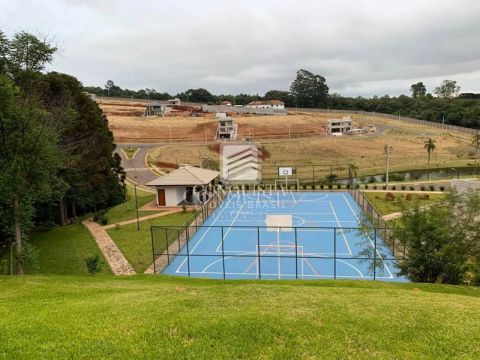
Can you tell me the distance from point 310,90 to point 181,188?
123440mm

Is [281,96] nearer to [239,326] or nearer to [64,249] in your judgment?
[64,249]

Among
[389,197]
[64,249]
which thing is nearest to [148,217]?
[64,249]

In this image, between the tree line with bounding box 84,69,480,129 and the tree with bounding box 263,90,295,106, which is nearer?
the tree line with bounding box 84,69,480,129

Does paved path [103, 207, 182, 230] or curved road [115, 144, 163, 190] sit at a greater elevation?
curved road [115, 144, 163, 190]

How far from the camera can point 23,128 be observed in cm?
1446

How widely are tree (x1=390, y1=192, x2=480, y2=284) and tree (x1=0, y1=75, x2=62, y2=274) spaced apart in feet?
44.1

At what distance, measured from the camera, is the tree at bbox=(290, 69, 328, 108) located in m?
150

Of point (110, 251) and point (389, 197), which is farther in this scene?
point (389, 197)

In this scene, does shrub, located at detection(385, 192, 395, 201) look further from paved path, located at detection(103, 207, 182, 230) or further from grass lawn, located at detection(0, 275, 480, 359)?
grass lawn, located at detection(0, 275, 480, 359)

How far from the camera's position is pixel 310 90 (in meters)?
151

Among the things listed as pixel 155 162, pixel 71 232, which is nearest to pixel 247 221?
pixel 71 232

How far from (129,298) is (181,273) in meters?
11.6

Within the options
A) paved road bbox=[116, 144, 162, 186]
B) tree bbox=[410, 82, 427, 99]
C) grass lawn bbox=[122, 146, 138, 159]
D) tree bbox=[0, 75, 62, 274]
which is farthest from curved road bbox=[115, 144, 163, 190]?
tree bbox=[410, 82, 427, 99]

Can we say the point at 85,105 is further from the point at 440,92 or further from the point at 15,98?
the point at 440,92
